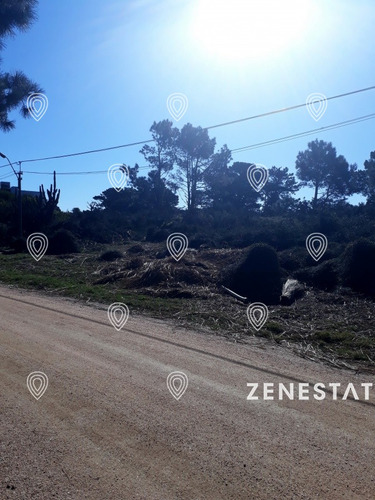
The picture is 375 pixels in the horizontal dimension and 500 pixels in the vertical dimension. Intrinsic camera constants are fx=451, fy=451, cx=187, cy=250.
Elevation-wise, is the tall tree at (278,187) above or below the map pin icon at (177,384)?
above

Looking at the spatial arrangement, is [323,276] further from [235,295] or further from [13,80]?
[13,80]

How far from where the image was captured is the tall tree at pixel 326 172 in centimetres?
3888

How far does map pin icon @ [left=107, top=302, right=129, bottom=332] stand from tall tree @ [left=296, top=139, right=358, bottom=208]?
102 ft

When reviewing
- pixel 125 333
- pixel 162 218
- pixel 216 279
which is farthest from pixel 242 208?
pixel 125 333

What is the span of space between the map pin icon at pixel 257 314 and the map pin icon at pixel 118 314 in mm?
2486

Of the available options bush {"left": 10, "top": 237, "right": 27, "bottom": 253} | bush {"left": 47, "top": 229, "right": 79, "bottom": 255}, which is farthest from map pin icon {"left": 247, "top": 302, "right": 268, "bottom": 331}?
bush {"left": 10, "top": 237, "right": 27, "bottom": 253}

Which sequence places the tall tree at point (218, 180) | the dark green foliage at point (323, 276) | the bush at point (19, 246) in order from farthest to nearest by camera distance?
the tall tree at point (218, 180), the bush at point (19, 246), the dark green foliage at point (323, 276)

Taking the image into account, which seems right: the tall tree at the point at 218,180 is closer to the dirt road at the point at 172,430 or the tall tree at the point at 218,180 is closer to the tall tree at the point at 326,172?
the tall tree at the point at 326,172

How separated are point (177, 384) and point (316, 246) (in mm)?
13340

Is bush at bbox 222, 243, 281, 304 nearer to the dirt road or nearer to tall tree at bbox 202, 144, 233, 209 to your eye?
the dirt road

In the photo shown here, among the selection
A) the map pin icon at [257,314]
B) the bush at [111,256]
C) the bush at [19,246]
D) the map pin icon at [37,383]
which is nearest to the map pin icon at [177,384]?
the map pin icon at [37,383]

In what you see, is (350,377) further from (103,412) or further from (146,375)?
(103,412)

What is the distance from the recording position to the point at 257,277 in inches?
487

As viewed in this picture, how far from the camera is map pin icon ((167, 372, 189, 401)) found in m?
4.73
